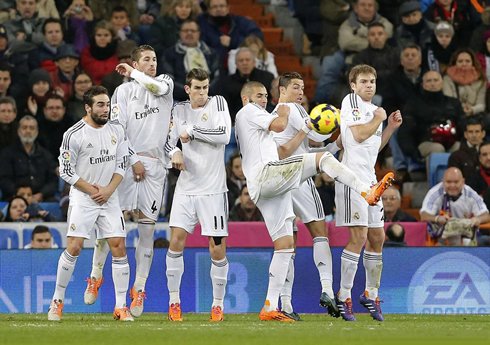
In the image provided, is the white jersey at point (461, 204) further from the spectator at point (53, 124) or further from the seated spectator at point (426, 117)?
the spectator at point (53, 124)

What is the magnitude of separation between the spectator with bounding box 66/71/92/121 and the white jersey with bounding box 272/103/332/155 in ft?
20.1

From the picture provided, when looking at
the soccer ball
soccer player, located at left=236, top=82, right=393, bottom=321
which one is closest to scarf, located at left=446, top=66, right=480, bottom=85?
soccer player, located at left=236, top=82, right=393, bottom=321

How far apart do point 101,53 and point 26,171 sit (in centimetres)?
292

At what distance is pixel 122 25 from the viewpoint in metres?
18.8

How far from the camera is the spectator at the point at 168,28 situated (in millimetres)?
18547

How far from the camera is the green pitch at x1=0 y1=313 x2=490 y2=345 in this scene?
8914 millimetres

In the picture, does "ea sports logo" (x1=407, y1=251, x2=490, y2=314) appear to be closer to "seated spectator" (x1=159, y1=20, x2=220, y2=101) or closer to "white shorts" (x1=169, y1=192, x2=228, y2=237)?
"white shorts" (x1=169, y1=192, x2=228, y2=237)

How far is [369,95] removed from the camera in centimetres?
1201

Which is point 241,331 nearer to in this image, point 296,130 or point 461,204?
point 296,130

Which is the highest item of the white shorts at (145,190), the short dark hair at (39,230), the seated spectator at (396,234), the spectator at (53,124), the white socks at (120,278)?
the spectator at (53,124)

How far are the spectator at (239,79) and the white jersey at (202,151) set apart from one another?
18.0 ft

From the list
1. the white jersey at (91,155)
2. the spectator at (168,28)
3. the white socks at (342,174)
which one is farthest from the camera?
the spectator at (168,28)

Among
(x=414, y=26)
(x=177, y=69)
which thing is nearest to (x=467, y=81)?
(x=414, y=26)

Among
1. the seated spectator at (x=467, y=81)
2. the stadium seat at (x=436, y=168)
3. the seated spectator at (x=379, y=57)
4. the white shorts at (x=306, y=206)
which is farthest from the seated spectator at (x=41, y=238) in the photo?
the seated spectator at (x=467, y=81)
